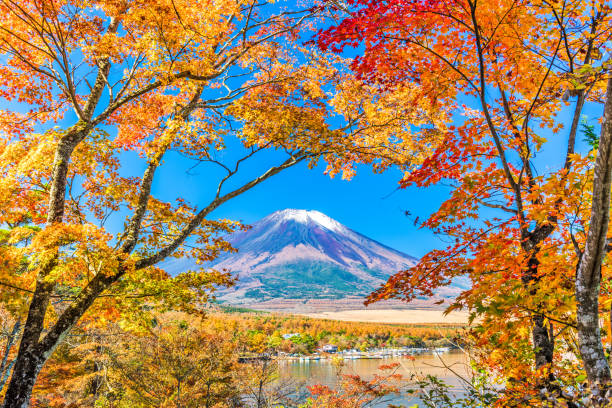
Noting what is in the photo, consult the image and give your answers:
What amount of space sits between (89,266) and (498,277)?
617cm

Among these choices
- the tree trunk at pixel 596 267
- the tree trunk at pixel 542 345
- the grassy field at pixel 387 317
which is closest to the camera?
the tree trunk at pixel 596 267

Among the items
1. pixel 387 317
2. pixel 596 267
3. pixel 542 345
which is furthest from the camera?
pixel 387 317

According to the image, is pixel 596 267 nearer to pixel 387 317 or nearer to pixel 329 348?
pixel 329 348

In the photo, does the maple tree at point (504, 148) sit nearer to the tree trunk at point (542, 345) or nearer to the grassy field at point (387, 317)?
the tree trunk at point (542, 345)

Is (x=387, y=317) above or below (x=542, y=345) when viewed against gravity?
below

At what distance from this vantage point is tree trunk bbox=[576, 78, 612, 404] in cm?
217

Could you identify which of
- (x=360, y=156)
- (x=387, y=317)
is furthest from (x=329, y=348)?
(x=387, y=317)

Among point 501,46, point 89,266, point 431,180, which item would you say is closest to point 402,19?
point 501,46

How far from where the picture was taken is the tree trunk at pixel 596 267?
2166 mm

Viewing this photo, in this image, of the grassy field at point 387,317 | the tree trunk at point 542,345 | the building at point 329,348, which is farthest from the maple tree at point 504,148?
the grassy field at point 387,317

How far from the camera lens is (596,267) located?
226cm

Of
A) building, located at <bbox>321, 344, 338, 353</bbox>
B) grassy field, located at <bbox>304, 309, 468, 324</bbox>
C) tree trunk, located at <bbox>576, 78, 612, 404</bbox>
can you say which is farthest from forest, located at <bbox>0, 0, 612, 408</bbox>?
grassy field, located at <bbox>304, 309, 468, 324</bbox>

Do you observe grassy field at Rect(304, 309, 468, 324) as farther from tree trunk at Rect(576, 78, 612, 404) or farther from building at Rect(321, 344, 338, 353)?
tree trunk at Rect(576, 78, 612, 404)

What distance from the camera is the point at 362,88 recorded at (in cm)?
684
